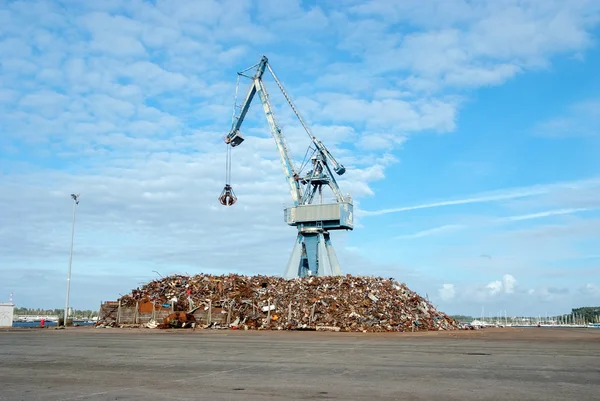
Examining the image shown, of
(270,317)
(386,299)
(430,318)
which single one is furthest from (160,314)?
(430,318)

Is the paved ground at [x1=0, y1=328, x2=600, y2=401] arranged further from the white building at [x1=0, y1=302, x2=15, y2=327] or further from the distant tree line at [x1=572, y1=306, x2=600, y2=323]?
the distant tree line at [x1=572, y1=306, x2=600, y2=323]

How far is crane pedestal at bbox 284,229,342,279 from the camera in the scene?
→ 52.6 metres

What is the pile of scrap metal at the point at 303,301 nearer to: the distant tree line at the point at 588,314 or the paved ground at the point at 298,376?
the paved ground at the point at 298,376

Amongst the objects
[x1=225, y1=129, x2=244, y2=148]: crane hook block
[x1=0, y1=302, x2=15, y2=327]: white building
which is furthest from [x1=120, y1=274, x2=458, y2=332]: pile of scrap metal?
[x1=225, y1=129, x2=244, y2=148]: crane hook block

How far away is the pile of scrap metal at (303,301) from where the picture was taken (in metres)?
31.6

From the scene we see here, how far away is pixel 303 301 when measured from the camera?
33.2m

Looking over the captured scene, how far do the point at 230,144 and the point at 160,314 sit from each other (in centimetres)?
2710

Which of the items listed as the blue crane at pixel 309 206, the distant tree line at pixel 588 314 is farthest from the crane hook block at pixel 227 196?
the distant tree line at pixel 588 314

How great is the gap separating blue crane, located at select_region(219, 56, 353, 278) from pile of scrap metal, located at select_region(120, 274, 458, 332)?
45.7ft

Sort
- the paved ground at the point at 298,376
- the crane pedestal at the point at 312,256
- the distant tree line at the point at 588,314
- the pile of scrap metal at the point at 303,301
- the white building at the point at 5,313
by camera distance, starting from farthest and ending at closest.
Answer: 1. the distant tree line at the point at 588,314
2. the crane pedestal at the point at 312,256
3. the white building at the point at 5,313
4. the pile of scrap metal at the point at 303,301
5. the paved ground at the point at 298,376

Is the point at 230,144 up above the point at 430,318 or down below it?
above

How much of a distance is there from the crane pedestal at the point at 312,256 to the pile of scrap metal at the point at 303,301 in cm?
1352

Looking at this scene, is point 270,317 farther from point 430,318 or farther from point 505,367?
point 505,367

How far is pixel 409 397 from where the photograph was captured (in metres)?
7.05
